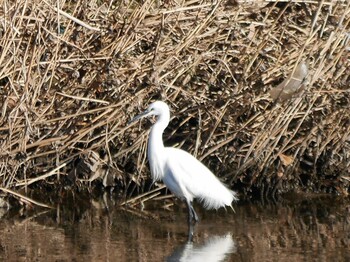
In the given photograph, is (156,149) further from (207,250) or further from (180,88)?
(207,250)

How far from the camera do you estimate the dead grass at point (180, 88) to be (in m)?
7.41

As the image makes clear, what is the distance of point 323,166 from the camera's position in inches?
332

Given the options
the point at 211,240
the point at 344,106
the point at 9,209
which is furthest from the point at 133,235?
the point at 344,106

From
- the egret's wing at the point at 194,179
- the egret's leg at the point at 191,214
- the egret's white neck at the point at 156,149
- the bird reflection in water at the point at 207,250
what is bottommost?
the bird reflection in water at the point at 207,250

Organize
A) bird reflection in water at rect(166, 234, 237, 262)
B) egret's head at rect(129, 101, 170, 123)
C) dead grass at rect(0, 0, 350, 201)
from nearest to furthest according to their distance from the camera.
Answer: bird reflection in water at rect(166, 234, 237, 262) → egret's head at rect(129, 101, 170, 123) → dead grass at rect(0, 0, 350, 201)

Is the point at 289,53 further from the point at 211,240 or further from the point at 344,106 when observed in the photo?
the point at 211,240

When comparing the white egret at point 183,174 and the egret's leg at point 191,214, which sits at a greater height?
the white egret at point 183,174

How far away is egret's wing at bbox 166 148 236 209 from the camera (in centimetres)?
751

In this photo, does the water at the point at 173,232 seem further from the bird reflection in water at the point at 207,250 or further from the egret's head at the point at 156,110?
the egret's head at the point at 156,110

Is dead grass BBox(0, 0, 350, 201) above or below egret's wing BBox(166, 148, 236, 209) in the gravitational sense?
above

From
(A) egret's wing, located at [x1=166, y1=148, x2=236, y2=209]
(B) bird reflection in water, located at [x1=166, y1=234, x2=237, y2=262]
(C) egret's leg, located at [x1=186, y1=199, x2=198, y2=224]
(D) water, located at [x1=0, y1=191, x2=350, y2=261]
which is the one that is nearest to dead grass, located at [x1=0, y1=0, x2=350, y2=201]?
(D) water, located at [x1=0, y1=191, x2=350, y2=261]

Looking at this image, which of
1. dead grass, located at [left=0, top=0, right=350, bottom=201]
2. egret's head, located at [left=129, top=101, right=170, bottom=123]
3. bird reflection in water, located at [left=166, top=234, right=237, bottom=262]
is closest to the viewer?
bird reflection in water, located at [left=166, top=234, right=237, bottom=262]

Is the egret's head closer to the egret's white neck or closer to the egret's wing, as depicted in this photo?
the egret's white neck

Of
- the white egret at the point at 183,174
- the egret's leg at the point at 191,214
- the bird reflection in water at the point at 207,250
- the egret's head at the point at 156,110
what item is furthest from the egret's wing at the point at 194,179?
the bird reflection in water at the point at 207,250
